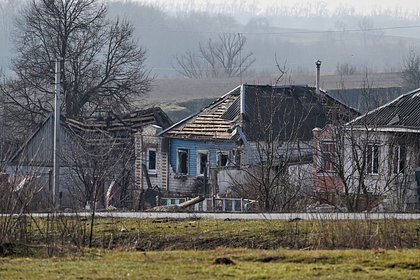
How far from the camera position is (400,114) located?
134 ft

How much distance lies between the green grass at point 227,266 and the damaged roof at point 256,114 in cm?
3126

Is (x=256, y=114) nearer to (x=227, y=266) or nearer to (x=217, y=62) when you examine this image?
(x=227, y=266)

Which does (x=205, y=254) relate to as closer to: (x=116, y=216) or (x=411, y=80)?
(x=116, y=216)

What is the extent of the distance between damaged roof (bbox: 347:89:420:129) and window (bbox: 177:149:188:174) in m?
12.5

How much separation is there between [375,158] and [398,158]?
113 cm

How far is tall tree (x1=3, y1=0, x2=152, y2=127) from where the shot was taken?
202 ft

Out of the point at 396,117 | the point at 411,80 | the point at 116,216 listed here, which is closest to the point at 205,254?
the point at 116,216

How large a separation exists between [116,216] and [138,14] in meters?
174

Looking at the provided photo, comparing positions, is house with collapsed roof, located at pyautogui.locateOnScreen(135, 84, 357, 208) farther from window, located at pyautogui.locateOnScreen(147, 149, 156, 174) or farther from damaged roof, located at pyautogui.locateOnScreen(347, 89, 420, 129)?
damaged roof, located at pyautogui.locateOnScreen(347, 89, 420, 129)

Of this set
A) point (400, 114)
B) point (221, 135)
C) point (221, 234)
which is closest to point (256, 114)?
point (221, 135)

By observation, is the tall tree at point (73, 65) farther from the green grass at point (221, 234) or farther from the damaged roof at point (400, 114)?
the green grass at point (221, 234)

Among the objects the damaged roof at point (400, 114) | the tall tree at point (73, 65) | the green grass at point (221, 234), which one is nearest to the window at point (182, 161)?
the tall tree at point (73, 65)

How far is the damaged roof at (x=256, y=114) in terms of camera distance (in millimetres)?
48188

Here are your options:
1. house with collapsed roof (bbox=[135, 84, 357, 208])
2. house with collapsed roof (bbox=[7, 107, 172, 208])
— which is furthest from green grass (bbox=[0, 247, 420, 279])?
house with collapsed roof (bbox=[135, 84, 357, 208])
